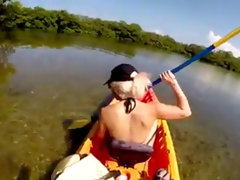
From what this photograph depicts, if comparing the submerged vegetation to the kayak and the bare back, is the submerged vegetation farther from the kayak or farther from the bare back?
the bare back

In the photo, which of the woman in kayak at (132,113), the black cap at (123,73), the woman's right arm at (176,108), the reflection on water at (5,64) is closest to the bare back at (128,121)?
the woman in kayak at (132,113)

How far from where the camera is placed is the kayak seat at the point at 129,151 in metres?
4.43

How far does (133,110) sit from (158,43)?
46.8 meters

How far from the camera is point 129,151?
453cm

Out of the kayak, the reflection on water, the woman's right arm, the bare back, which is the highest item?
the woman's right arm

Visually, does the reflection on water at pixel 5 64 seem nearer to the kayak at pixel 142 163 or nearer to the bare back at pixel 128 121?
the kayak at pixel 142 163

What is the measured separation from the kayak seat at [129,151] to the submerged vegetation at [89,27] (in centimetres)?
2794

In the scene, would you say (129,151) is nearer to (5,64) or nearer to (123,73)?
(123,73)

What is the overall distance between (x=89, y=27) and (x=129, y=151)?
1555 inches

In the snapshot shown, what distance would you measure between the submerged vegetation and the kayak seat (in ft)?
91.7

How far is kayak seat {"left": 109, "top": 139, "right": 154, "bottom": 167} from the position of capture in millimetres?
4434

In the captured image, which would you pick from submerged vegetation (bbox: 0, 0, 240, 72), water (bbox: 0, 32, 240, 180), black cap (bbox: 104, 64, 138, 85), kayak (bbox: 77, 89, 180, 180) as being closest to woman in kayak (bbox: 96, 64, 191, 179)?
black cap (bbox: 104, 64, 138, 85)

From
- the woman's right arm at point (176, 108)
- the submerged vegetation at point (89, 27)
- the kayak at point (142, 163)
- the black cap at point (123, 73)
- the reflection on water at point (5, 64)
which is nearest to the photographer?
the black cap at point (123, 73)

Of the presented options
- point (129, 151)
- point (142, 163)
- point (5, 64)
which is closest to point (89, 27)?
point (5, 64)
